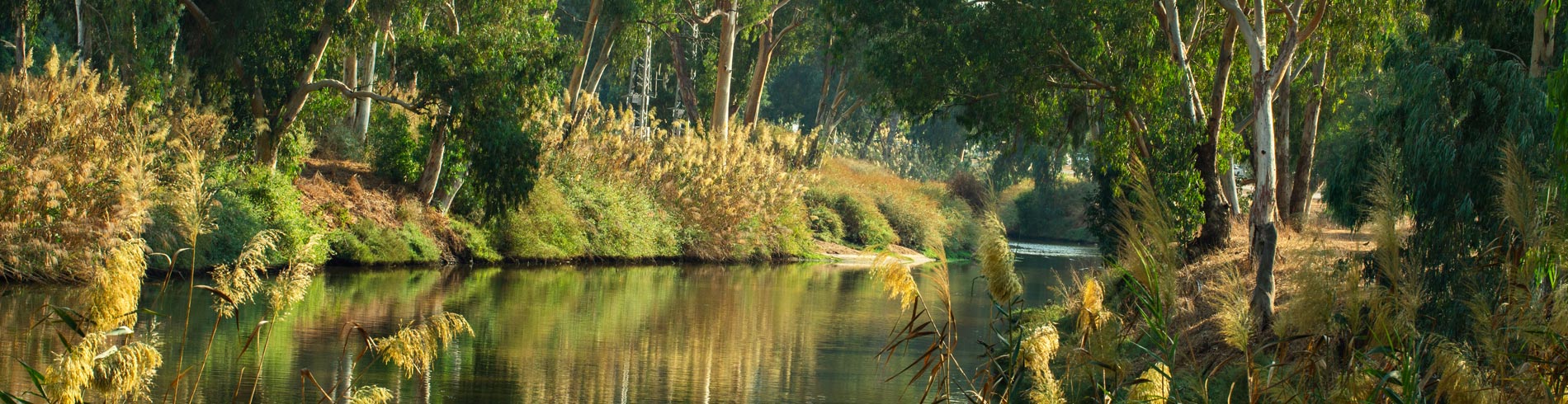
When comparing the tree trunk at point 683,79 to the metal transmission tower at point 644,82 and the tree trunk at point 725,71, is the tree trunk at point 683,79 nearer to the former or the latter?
the metal transmission tower at point 644,82

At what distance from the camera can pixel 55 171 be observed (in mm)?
17125

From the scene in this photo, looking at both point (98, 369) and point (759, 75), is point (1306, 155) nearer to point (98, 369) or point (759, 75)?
point (759, 75)

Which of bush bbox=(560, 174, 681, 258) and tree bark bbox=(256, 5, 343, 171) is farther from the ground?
tree bark bbox=(256, 5, 343, 171)

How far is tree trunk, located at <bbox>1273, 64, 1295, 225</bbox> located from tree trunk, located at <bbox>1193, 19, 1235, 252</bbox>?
11.6 feet

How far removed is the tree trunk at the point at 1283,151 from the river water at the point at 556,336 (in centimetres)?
431

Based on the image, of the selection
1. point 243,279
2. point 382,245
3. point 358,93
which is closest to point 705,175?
point 382,245

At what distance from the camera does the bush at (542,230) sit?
1151 inches

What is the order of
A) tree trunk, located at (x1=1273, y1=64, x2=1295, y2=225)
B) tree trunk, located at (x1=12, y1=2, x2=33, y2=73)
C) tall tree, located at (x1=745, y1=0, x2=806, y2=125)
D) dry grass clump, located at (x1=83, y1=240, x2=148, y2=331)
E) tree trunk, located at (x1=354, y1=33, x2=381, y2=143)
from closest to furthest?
dry grass clump, located at (x1=83, y1=240, x2=148, y2=331), tree trunk, located at (x1=12, y1=2, x2=33, y2=73), tree trunk, located at (x1=1273, y1=64, x2=1295, y2=225), tree trunk, located at (x1=354, y1=33, x2=381, y2=143), tall tree, located at (x1=745, y1=0, x2=806, y2=125)

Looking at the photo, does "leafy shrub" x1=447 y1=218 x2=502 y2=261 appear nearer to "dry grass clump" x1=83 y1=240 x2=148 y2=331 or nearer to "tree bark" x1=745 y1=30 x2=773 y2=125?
"tree bark" x1=745 y1=30 x2=773 y2=125

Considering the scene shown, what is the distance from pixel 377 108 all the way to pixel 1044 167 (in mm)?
37184

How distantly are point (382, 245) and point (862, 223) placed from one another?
18095mm

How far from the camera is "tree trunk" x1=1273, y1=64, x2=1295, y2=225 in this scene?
24250mm

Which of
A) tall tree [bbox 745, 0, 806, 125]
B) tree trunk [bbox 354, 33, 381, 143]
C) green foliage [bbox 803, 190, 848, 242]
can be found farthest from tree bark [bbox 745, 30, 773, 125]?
tree trunk [bbox 354, 33, 381, 143]

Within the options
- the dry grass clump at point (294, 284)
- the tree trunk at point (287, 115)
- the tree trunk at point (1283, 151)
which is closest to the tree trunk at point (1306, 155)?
the tree trunk at point (1283, 151)
